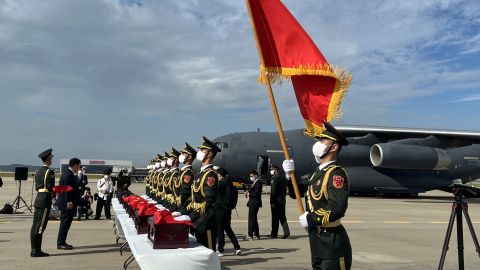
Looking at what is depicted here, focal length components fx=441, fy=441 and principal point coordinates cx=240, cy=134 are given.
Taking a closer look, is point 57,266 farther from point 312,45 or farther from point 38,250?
point 312,45

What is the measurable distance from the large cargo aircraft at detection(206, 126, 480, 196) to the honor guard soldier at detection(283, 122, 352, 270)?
745 inches

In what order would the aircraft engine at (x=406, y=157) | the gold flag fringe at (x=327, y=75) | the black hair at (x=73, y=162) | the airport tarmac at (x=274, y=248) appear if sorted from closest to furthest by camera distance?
the gold flag fringe at (x=327, y=75) < the airport tarmac at (x=274, y=248) < the black hair at (x=73, y=162) < the aircraft engine at (x=406, y=157)

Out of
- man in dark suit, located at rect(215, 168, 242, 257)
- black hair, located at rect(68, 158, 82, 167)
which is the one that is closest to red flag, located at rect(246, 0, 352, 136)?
man in dark suit, located at rect(215, 168, 242, 257)

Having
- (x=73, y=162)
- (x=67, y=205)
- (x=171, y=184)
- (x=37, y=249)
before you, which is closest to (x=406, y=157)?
(x=171, y=184)

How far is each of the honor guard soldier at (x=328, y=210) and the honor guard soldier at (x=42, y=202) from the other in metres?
5.84

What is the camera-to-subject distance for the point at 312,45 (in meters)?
5.68

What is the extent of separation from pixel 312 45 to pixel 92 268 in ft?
15.9

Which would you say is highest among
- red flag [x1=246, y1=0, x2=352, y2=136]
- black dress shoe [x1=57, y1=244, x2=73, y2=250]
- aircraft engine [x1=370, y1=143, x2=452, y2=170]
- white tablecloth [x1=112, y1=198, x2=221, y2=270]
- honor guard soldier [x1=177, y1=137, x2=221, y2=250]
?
red flag [x1=246, y1=0, x2=352, y2=136]

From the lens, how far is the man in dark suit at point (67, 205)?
28.8ft

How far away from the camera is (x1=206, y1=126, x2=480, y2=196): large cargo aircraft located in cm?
2288

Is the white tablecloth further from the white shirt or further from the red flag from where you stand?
the white shirt

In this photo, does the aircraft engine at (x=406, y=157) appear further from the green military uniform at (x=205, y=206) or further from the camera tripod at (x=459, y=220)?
the green military uniform at (x=205, y=206)

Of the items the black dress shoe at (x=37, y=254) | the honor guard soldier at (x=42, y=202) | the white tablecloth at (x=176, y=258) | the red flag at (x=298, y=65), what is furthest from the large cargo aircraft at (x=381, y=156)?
the white tablecloth at (x=176, y=258)

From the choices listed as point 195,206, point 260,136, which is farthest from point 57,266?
point 260,136
